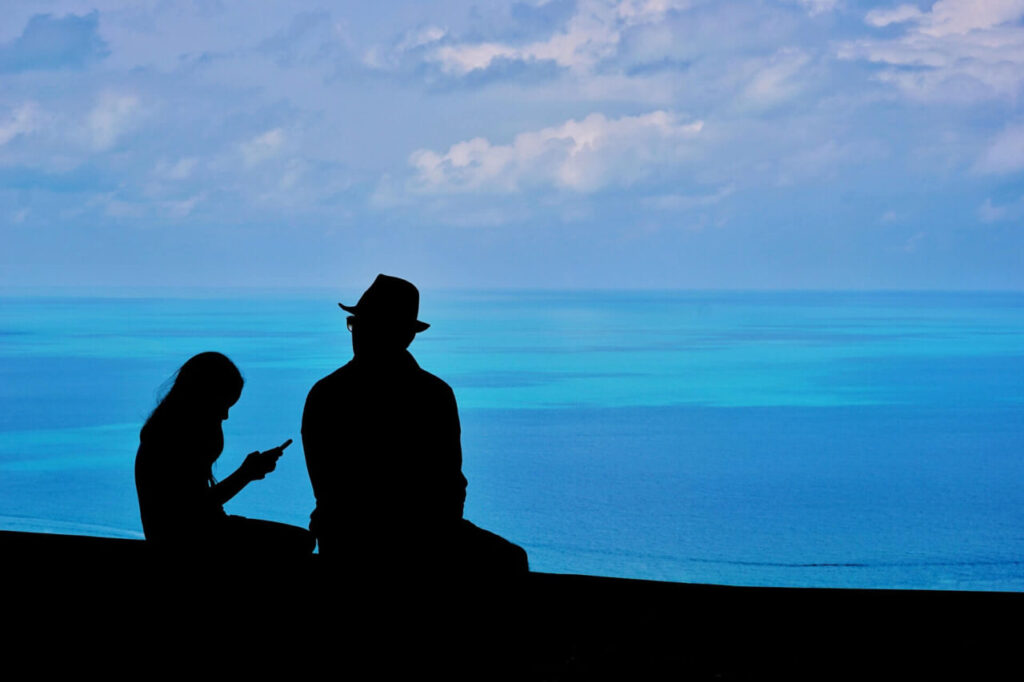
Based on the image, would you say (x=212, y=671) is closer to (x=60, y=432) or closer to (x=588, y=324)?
(x=60, y=432)

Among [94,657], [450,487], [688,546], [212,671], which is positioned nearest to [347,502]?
[450,487]

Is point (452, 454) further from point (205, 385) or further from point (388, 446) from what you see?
point (205, 385)

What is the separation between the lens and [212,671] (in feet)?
6.66

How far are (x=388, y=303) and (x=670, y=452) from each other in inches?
327

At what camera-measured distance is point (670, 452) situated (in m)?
9.82

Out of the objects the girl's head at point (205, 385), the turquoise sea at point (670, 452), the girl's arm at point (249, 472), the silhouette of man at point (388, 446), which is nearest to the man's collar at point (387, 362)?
the silhouette of man at point (388, 446)

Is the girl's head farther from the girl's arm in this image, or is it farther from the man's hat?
the man's hat

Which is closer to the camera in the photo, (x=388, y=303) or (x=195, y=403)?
(x=388, y=303)

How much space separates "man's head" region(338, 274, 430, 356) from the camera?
175 cm

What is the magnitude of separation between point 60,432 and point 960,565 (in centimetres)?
921

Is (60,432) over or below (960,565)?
over

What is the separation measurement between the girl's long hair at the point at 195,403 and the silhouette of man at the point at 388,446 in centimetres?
23

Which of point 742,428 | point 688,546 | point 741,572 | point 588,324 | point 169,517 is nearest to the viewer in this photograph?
point 169,517

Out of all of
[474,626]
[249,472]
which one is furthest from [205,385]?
[474,626]
